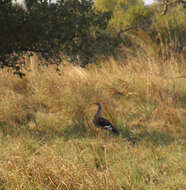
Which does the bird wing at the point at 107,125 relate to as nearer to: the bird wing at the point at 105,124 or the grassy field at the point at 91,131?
the bird wing at the point at 105,124

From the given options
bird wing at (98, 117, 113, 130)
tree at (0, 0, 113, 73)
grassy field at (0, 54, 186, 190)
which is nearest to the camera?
grassy field at (0, 54, 186, 190)

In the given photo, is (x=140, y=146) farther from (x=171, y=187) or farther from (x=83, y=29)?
(x=83, y=29)

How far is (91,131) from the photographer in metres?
5.50

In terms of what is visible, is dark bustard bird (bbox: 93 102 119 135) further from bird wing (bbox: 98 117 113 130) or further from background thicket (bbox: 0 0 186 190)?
background thicket (bbox: 0 0 186 190)

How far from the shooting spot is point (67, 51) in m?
5.24

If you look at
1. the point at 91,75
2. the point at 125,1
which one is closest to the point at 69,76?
the point at 91,75

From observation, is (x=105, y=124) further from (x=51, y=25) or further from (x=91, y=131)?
(x=51, y=25)

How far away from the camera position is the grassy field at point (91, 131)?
Answer: 10.7 feet

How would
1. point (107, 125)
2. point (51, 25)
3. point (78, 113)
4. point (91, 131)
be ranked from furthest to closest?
point (78, 113) < point (91, 131) < point (107, 125) < point (51, 25)

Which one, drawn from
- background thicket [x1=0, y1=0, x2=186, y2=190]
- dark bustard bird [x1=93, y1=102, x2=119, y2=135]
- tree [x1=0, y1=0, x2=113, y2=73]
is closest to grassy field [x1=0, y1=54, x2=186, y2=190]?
background thicket [x1=0, y1=0, x2=186, y2=190]

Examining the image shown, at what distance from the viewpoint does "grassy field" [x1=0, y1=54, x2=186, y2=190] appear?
10.7 ft

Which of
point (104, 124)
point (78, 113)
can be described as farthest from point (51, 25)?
point (78, 113)

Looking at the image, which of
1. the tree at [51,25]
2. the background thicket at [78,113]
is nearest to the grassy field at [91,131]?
the background thicket at [78,113]

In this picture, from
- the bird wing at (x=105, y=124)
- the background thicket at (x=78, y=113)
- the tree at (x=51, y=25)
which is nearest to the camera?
the background thicket at (x=78, y=113)
